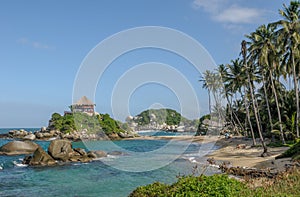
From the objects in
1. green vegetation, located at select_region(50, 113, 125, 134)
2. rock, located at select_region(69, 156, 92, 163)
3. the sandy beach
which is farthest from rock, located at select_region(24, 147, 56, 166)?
green vegetation, located at select_region(50, 113, 125, 134)

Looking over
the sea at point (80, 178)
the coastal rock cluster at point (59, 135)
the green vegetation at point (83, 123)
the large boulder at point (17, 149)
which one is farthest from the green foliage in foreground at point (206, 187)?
the green vegetation at point (83, 123)

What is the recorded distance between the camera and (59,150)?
36312mm

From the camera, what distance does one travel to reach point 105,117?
10219 cm

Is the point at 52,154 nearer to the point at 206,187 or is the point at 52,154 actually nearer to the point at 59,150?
the point at 59,150

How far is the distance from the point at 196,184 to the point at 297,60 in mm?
33635

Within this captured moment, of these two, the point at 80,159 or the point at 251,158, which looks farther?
the point at 80,159

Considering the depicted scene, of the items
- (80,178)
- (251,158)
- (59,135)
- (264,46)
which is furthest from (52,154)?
(59,135)

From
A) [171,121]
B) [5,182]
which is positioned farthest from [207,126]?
[171,121]

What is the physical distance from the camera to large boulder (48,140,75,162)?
35625mm

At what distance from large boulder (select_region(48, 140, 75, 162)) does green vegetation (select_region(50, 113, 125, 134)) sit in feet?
171

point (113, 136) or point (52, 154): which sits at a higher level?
point (113, 136)

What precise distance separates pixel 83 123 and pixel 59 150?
5878cm

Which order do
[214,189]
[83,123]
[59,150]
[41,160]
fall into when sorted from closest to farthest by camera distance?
[214,189]
[41,160]
[59,150]
[83,123]

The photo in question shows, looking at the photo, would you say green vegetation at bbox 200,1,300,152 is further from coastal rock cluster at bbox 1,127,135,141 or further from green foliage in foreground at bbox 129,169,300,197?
coastal rock cluster at bbox 1,127,135,141
